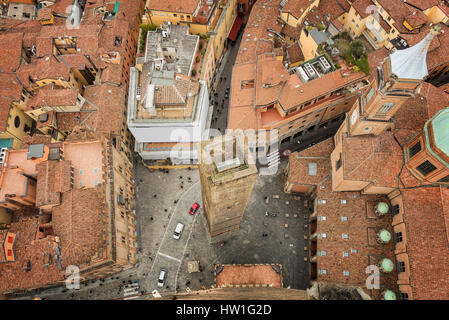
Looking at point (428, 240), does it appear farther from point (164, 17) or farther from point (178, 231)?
point (164, 17)

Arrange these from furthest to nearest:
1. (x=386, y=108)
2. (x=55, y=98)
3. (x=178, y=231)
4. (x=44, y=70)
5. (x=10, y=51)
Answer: (x=10, y=51)
(x=44, y=70)
(x=55, y=98)
(x=178, y=231)
(x=386, y=108)

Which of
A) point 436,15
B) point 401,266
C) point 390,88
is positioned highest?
point 436,15

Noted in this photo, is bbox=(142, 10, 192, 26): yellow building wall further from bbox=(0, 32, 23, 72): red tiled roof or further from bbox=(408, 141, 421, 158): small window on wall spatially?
bbox=(408, 141, 421, 158): small window on wall

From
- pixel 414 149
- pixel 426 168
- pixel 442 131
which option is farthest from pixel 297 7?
pixel 426 168

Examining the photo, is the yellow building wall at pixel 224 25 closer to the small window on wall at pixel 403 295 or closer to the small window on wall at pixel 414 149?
the small window on wall at pixel 414 149

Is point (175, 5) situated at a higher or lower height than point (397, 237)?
higher

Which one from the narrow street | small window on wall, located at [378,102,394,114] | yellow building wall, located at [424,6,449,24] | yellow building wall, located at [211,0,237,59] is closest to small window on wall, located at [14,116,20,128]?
the narrow street

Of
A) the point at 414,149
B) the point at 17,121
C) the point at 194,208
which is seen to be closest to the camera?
the point at 414,149
